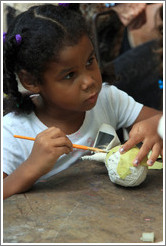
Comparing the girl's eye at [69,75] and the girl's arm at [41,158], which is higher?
the girl's eye at [69,75]

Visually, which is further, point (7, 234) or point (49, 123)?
point (49, 123)

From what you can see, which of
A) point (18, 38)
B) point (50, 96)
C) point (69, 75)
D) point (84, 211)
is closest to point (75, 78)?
point (69, 75)

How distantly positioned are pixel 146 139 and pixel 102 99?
1.71 ft

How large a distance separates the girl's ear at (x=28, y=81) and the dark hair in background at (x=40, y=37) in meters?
0.01

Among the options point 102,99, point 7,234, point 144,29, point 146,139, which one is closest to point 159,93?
point 144,29

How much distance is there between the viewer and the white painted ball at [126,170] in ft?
3.57

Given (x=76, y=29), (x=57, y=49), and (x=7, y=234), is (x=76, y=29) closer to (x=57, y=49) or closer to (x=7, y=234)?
(x=57, y=49)

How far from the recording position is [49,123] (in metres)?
1.50

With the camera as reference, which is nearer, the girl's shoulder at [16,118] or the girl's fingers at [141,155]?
the girl's fingers at [141,155]

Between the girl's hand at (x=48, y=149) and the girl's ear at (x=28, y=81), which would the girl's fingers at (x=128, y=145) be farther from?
the girl's ear at (x=28, y=81)

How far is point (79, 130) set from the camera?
150 centimetres

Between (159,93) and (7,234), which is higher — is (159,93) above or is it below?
below

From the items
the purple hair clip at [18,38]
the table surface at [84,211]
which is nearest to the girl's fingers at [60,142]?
the table surface at [84,211]

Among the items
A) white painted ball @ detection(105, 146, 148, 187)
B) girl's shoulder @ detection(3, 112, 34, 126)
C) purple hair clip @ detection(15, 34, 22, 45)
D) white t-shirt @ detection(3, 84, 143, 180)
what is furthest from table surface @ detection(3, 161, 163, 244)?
purple hair clip @ detection(15, 34, 22, 45)
